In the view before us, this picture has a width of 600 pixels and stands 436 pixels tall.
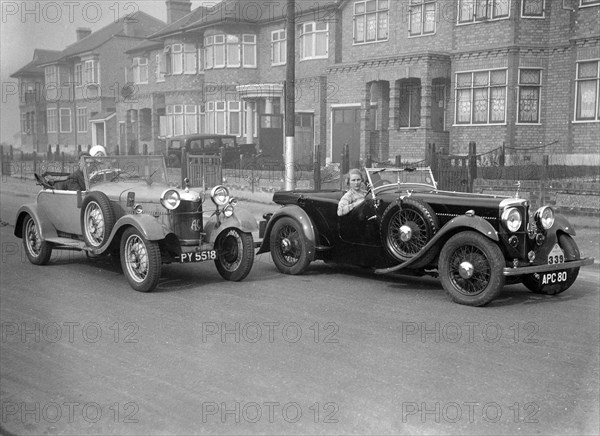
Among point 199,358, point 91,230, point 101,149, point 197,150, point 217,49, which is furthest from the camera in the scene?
point 217,49

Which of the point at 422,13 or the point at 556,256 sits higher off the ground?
the point at 422,13

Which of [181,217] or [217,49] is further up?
[217,49]

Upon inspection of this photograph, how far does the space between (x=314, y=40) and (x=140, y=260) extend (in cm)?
2499

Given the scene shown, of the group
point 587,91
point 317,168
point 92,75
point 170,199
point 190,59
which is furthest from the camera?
point 190,59

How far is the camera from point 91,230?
29.4 feet

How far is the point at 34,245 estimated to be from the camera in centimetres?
1002

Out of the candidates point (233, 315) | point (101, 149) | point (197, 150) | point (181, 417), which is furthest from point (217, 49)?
point (181, 417)

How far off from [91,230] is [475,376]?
18.2 feet

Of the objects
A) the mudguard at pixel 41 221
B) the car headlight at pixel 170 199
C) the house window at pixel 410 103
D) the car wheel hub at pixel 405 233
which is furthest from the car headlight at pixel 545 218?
the house window at pixel 410 103

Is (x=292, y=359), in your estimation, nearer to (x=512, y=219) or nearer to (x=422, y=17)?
(x=512, y=219)

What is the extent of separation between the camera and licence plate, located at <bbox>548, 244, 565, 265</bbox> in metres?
7.55

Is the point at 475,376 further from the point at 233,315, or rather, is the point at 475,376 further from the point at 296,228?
the point at 296,228

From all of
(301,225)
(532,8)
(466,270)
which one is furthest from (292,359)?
(532,8)

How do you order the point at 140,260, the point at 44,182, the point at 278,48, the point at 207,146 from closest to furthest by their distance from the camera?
the point at 140,260, the point at 44,182, the point at 207,146, the point at 278,48
